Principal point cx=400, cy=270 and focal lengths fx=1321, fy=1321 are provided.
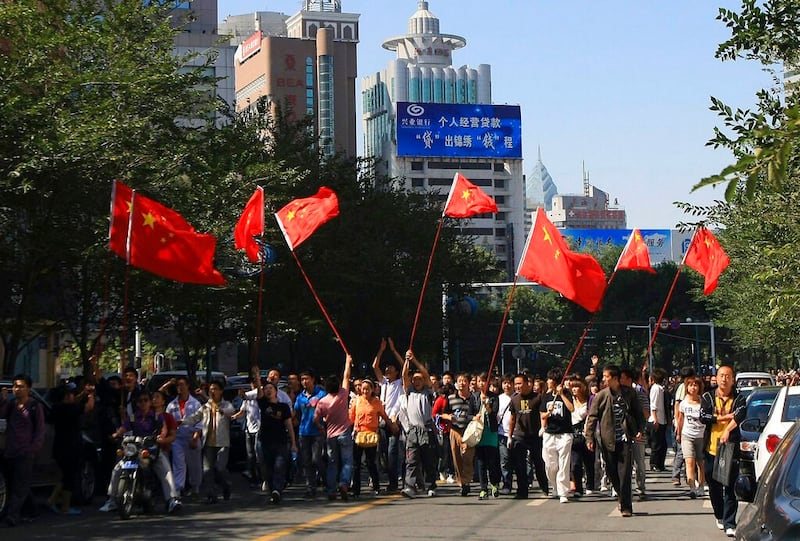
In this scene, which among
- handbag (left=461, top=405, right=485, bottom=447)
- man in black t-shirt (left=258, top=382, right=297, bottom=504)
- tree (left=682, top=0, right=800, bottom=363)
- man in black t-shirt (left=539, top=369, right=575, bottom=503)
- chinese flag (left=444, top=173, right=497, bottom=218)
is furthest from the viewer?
chinese flag (left=444, top=173, right=497, bottom=218)

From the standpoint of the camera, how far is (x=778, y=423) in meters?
14.1

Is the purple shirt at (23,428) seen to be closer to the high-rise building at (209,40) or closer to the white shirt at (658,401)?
the white shirt at (658,401)

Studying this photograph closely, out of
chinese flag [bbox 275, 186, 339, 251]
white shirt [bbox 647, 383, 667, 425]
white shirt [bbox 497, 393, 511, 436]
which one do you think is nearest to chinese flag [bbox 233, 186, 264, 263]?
chinese flag [bbox 275, 186, 339, 251]

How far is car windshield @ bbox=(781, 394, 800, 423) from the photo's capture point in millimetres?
14297

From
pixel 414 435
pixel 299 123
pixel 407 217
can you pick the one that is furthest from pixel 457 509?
pixel 407 217

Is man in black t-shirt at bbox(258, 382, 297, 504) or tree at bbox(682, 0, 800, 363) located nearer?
tree at bbox(682, 0, 800, 363)

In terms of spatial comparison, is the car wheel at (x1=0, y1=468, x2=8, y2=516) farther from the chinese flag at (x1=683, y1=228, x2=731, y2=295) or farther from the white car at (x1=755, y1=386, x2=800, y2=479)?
the chinese flag at (x1=683, y1=228, x2=731, y2=295)

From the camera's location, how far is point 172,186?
80.5 feet

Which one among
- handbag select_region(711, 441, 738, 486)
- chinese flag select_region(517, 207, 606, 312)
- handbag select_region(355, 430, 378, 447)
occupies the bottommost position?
handbag select_region(711, 441, 738, 486)

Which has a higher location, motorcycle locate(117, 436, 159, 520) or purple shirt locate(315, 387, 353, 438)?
purple shirt locate(315, 387, 353, 438)

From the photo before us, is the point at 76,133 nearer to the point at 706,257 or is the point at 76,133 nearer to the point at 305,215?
the point at 305,215

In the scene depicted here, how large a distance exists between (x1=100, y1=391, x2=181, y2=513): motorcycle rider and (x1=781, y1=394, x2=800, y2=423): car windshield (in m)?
7.13

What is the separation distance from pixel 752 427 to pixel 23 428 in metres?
8.17

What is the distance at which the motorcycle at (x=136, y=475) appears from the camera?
15320 mm
